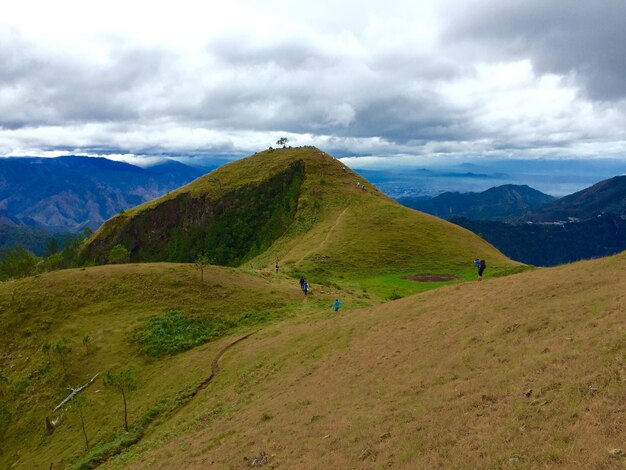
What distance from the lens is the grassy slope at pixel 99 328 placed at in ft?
118

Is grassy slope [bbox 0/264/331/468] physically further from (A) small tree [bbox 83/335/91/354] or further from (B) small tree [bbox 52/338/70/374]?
(B) small tree [bbox 52/338/70/374]

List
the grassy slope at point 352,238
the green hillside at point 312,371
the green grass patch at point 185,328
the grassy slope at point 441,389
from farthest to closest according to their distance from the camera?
the grassy slope at point 352,238 → the green grass patch at point 185,328 → the green hillside at point 312,371 → the grassy slope at point 441,389

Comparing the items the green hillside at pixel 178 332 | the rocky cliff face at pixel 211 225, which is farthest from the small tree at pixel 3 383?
the rocky cliff face at pixel 211 225

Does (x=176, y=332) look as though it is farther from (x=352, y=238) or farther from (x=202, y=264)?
(x=352, y=238)

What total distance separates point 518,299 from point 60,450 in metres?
38.2

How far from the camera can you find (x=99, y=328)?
1854 inches

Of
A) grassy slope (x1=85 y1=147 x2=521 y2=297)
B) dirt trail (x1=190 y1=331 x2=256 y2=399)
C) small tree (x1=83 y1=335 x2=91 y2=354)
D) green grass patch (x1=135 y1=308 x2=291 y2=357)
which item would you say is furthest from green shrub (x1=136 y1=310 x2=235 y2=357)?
grassy slope (x1=85 y1=147 x2=521 y2=297)

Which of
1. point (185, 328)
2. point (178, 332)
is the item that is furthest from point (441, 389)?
point (185, 328)

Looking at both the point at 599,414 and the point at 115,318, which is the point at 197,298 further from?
the point at 599,414

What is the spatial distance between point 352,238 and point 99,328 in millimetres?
58933

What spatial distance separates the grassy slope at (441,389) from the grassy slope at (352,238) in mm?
33644

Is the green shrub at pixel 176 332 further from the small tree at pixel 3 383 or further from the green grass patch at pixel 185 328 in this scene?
the small tree at pixel 3 383

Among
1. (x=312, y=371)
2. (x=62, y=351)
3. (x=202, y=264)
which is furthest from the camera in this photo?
(x=202, y=264)

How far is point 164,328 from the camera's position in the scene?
4712 centimetres
